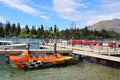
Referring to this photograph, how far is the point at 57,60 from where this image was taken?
39.3m

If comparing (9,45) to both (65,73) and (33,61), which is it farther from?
(65,73)

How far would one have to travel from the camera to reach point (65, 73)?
34594 millimetres

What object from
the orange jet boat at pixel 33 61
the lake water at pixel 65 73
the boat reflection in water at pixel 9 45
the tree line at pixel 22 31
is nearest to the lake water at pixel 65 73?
the lake water at pixel 65 73

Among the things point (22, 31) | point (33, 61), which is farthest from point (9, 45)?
point (22, 31)

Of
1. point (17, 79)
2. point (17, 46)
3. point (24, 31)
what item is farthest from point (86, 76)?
point (24, 31)

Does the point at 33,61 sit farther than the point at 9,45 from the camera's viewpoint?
No

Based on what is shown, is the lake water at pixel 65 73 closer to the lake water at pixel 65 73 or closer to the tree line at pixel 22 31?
the lake water at pixel 65 73

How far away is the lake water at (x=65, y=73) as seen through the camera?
31453mm

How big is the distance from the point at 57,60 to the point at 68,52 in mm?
9883

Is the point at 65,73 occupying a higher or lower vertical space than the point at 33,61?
lower

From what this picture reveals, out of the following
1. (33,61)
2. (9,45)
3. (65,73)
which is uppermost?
(9,45)

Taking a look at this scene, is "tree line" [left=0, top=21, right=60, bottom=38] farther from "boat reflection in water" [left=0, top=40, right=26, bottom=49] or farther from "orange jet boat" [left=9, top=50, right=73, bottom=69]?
"orange jet boat" [left=9, top=50, right=73, bottom=69]

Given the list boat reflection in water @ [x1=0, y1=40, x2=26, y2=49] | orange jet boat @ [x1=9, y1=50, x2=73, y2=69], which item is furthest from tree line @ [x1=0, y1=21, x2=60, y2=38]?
orange jet boat @ [x1=9, y1=50, x2=73, y2=69]

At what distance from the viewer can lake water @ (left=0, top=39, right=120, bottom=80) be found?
103ft
